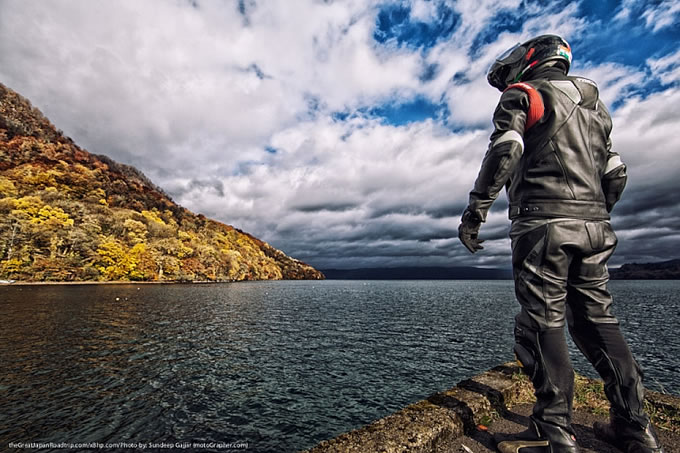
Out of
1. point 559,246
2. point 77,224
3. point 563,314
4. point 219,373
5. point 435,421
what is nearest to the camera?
point 559,246

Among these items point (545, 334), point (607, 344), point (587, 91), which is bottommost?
point (607, 344)

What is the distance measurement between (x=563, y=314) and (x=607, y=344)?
567 millimetres

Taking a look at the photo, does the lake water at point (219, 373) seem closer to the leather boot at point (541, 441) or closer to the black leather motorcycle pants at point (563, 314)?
the leather boot at point (541, 441)

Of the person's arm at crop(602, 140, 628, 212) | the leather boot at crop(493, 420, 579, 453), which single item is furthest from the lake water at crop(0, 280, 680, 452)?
the person's arm at crop(602, 140, 628, 212)

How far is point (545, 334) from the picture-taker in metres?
2.93

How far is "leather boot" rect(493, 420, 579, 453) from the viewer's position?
2.72 metres

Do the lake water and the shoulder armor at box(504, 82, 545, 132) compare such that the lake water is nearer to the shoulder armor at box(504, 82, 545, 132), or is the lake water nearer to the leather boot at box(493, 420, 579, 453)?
the leather boot at box(493, 420, 579, 453)

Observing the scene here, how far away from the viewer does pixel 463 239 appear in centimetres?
357

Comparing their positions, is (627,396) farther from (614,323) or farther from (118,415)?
(118,415)

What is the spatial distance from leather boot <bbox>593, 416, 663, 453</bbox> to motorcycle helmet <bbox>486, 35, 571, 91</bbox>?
149 inches

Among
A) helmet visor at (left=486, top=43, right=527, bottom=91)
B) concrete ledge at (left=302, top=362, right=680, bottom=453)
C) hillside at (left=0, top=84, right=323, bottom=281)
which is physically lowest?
concrete ledge at (left=302, top=362, right=680, bottom=453)

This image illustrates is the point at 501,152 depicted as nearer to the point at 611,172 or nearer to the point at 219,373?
the point at 611,172

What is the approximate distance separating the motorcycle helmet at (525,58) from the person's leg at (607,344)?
1908 millimetres

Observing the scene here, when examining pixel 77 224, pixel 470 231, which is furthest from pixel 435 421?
pixel 77 224
